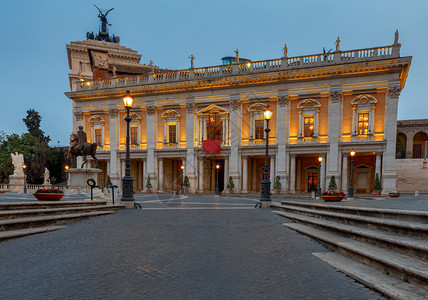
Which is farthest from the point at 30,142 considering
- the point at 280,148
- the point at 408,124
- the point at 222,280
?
the point at 408,124

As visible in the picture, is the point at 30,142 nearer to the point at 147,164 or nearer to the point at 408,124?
the point at 147,164

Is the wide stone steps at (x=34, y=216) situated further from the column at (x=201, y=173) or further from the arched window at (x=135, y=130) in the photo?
the arched window at (x=135, y=130)

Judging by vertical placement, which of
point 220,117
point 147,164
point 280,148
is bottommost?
point 147,164

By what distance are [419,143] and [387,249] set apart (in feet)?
202

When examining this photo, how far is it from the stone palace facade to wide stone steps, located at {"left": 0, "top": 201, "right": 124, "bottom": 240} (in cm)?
2214

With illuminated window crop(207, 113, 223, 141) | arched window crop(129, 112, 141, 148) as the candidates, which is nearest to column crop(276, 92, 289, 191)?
illuminated window crop(207, 113, 223, 141)

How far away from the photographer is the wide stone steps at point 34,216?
6.47 m

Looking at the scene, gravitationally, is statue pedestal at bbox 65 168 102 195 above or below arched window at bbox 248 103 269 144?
below

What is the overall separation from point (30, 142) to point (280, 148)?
150 feet

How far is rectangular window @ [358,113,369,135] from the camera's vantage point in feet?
88.4

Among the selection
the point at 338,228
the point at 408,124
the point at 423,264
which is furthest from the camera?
the point at 408,124

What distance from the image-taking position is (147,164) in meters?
33.9

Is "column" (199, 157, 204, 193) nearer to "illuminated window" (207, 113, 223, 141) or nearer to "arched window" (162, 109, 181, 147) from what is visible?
"illuminated window" (207, 113, 223, 141)

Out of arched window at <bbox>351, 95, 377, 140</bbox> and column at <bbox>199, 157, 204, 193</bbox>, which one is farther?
column at <bbox>199, 157, 204, 193</bbox>
